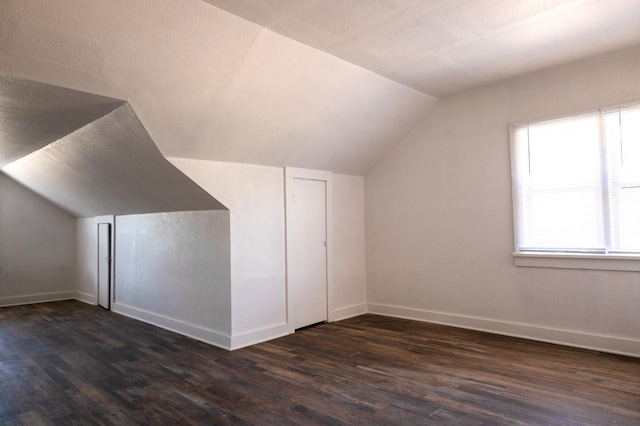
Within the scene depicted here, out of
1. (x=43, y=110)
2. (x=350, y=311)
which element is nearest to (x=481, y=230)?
(x=350, y=311)

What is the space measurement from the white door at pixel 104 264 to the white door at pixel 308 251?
140 inches

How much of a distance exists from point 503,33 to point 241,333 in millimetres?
3853

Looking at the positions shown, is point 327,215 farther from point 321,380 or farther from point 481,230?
point 321,380

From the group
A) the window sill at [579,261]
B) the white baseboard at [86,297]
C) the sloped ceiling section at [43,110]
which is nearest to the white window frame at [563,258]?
the window sill at [579,261]

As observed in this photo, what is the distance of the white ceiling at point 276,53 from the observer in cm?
280

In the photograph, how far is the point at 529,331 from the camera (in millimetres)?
4621

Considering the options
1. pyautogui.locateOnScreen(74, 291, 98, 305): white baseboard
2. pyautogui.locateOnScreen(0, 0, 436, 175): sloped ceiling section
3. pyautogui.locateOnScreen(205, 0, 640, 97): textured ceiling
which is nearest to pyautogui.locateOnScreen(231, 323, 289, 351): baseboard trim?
pyautogui.locateOnScreen(0, 0, 436, 175): sloped ceiling section

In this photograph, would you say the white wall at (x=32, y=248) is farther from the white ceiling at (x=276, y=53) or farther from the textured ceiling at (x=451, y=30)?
the textured ceiling at (x=451, y=30)

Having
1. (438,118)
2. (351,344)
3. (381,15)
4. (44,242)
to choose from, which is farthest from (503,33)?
(44,242)

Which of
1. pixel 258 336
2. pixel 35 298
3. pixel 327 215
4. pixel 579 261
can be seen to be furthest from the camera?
pixel 35 298

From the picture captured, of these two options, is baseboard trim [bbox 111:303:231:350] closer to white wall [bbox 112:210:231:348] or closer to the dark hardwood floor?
white wall [bbox 112:210:231:348]

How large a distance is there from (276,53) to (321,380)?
110 inches

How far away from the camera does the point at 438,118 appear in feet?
17.9

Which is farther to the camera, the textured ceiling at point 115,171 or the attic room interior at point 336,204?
the textured ceiling at point 115,171
